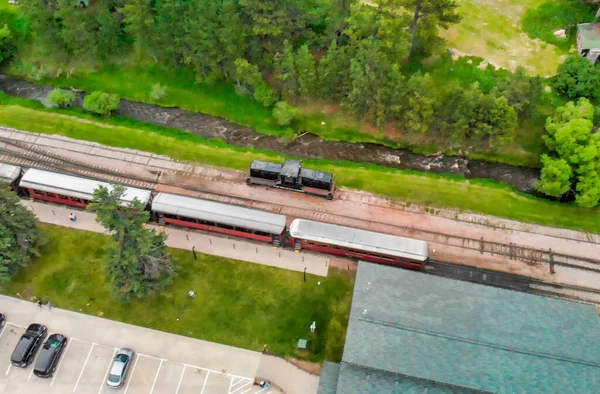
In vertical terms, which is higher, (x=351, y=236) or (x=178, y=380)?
(x=351, y=236)

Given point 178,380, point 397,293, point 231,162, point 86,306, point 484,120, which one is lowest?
point 178,380

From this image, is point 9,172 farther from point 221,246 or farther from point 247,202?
point 247,202

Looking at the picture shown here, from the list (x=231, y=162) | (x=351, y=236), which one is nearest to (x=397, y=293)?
(x=351, y=236)

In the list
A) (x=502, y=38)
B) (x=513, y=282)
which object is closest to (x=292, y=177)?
(x=513, y=282)

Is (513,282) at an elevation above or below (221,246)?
above

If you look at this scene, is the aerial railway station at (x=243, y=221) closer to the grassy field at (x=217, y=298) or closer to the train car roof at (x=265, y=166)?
the train car roof at (x=265, y=166)

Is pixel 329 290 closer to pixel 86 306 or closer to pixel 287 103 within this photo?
pixel 86 306
